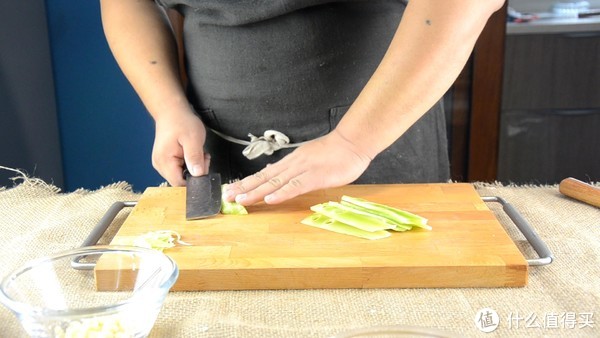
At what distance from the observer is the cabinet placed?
2.52 m

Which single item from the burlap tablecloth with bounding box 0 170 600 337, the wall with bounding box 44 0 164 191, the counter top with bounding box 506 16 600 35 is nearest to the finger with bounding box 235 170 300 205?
the burlap tablecloth with bounding box 0 170 600 337

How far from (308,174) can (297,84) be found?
233 mm

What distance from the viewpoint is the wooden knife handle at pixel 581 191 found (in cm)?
119

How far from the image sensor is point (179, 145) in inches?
50.4

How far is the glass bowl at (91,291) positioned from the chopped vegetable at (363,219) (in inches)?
11.3

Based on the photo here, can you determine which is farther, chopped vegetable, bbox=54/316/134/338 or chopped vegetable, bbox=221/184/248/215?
chopped vegetable, bbox=221/184/248/215

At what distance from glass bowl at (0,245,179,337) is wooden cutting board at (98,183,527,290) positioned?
0.23ft

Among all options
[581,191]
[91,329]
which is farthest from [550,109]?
[91,329]

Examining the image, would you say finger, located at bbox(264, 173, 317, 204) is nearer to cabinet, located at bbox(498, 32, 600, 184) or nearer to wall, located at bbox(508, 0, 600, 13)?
cabinet, located at bbox(498, 32, 600, 184)

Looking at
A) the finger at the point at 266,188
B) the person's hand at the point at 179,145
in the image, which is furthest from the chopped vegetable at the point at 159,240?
the person's hand at the point at 179,145

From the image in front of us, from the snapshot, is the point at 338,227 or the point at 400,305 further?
the point at 338,227

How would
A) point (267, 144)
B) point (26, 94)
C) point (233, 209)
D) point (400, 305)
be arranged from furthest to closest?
point (26, 94) < point (267, 144) < point (233, 209) < point (400, 305)

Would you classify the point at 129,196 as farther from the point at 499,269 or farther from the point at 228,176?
the point at 499,269

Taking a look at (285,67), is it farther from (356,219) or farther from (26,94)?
(26,94)
